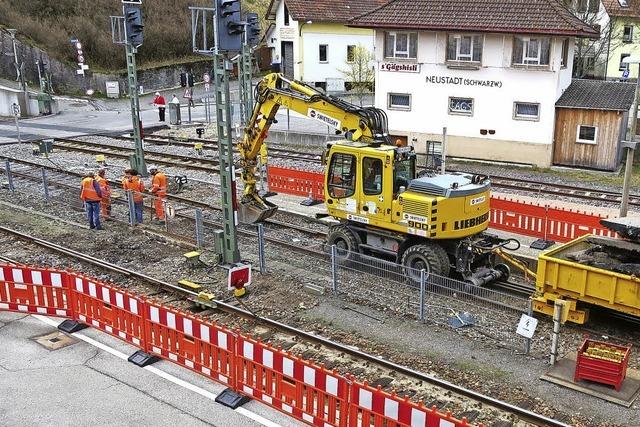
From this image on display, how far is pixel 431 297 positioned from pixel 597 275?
302cm

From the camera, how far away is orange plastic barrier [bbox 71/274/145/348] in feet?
35.3

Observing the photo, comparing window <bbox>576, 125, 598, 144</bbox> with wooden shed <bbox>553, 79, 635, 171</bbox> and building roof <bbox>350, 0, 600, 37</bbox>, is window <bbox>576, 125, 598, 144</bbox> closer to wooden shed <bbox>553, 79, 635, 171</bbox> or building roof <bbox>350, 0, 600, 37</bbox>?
wooden shed <bbox>553, 79, 635, 171</bbox>

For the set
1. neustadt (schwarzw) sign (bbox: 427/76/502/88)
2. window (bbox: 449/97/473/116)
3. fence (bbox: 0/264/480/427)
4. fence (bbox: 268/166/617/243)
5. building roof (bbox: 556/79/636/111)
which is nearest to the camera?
fence (bbox: 0/264/480/427)

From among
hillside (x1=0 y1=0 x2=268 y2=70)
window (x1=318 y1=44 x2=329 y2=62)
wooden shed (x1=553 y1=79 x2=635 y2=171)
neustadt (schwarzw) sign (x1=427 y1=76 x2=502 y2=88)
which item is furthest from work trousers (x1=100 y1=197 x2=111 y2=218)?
hillside (x1=0 y1=0 x2=268 y2=70)

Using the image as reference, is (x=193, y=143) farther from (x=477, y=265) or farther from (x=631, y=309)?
(x=631, y=309)

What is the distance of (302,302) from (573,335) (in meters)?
5.04

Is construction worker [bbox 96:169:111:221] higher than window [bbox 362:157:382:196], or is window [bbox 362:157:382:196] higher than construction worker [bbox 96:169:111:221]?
window [bbox 362:157:382:196]

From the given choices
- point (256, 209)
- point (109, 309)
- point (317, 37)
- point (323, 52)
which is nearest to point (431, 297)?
point (109, 309)

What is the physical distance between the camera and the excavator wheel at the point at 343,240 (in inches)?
579

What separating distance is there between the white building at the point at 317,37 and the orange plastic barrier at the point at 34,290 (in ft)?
122

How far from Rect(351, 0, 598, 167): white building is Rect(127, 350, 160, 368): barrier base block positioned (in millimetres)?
20403

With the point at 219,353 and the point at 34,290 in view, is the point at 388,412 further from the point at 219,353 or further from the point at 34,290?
the point at 34,290

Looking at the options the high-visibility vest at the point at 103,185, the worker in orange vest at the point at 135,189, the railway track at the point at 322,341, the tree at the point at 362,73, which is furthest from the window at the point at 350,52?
the railway track at the point at 322,341

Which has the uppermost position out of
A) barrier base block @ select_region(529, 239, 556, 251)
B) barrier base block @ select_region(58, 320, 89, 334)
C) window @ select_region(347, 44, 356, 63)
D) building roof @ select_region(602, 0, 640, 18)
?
building roof @ select_region(602, 0, 640, 18)
